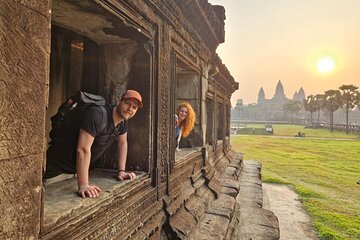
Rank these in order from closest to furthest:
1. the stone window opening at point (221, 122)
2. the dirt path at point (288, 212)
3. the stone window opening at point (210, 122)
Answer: the dirt path at point (288, 212), the stone window opening at point (210, 122), the stone window opening at point (221, 122)

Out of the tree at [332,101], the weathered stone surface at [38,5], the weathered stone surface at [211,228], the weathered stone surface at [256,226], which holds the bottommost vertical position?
the weathered stone surface at [256,226]

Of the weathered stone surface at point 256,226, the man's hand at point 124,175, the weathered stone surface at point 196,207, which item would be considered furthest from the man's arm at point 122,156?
the weathered stone surface at point 256,226

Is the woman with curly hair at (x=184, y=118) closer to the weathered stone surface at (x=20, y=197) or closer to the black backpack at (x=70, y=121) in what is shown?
the black backpack at (x=70, y=121)

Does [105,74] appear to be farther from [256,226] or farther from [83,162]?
[256,226]

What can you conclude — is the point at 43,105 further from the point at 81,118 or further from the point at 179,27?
the point at 179,27

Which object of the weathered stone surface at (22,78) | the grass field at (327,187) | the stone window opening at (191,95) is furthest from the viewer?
the grass field at (327,187)

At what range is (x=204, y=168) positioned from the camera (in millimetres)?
5355

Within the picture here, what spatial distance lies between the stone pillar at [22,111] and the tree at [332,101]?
5060 centimetres

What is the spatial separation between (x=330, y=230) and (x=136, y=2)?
604 centimetres

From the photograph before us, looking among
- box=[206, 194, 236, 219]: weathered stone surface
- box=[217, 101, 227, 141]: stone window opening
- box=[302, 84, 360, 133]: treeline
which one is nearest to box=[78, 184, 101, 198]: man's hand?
box=[206, 194, 236, 219]: weathered stone surface

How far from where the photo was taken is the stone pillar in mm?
1241

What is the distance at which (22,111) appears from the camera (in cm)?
134

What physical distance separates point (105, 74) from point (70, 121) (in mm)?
872

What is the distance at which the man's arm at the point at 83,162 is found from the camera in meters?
2.14
